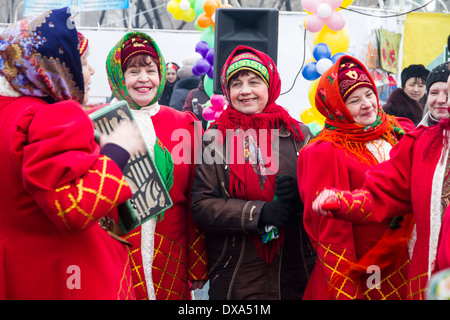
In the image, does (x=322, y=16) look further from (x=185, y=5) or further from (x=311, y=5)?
(x=185, y=5)

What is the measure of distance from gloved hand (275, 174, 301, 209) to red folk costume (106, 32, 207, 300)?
552mm

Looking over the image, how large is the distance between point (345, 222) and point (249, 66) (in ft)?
3.56

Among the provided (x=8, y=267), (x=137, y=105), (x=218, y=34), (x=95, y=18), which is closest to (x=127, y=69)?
(x=137, y=105)

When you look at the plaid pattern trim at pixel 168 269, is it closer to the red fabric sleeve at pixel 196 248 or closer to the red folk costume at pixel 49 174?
the red fabric sleeve at pixel 196 248

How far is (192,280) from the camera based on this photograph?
3.35 m

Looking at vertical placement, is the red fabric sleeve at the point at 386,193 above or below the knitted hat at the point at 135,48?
below

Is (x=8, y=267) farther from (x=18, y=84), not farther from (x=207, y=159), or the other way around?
(x=207, y=159)

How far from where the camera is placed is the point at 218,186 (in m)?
3.28

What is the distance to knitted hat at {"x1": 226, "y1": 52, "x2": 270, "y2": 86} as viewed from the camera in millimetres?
3391

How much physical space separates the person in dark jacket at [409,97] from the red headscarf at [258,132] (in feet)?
10.3

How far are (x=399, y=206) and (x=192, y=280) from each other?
1306mm

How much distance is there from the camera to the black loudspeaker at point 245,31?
203 inches

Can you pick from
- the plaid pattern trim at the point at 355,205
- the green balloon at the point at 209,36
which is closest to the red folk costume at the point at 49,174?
the plaid pattern trim at the point at 355,205

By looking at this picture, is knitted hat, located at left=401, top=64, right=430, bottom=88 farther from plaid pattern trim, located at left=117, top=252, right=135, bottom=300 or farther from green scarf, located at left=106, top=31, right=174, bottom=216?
plaid pattern trim, located at left=117, top=252, right=135, bottom=300
